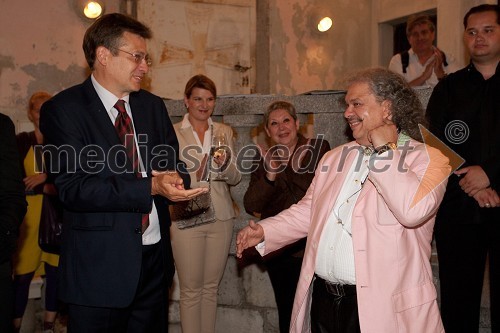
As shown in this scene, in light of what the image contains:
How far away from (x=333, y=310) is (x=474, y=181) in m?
1.33

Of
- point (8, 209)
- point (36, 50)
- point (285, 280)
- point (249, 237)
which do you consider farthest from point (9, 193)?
point (36, 50)

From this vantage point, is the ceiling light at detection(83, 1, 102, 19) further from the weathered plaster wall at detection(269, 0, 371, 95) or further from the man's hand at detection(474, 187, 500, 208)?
the man's hand at detection(474, 187, 500, 208)

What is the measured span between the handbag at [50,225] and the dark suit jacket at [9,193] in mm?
2056

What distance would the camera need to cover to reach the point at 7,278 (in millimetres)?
2590

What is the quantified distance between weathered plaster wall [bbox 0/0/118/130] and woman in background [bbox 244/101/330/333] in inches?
169

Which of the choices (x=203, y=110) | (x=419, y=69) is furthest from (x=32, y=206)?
(x=419, y=69)

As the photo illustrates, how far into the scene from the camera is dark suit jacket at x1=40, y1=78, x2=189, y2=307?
8.66 feet

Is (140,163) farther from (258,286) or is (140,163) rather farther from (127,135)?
(258,286)

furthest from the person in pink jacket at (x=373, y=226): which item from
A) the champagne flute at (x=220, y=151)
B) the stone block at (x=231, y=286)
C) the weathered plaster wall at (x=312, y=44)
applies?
the weathered plaster wall at (x=312, y=44)

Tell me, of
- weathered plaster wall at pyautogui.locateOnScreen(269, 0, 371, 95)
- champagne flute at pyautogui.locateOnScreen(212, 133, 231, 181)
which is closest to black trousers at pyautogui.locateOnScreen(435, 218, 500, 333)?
champagne flute at pyautogui.locateOnScreen(212, 133, 231, 181)

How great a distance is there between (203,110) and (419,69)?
2.53 metres

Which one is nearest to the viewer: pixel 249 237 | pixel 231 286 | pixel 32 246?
pixel 249 237

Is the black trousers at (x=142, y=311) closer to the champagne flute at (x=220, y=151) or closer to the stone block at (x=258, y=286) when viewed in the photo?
the champagne flute at (x=220, y=151)

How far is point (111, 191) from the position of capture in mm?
2613
